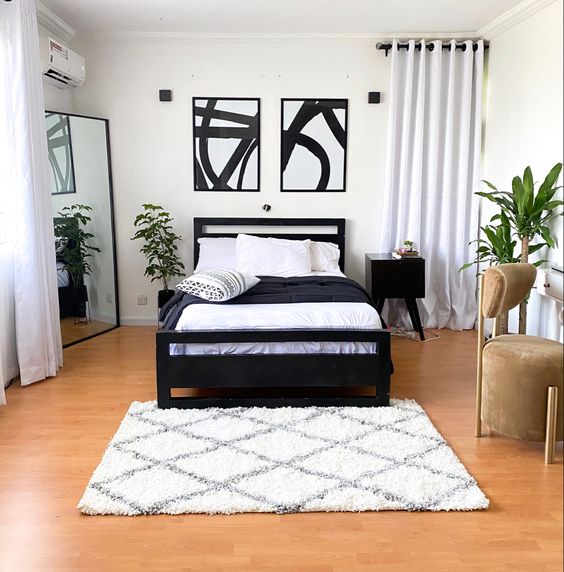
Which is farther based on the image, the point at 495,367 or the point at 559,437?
the point at 495,367

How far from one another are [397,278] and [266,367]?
201 centimetres

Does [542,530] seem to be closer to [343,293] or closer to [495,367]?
[495,367]

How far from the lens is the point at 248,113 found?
554cm

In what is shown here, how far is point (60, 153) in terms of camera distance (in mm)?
4863

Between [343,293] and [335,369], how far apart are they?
0.73 m

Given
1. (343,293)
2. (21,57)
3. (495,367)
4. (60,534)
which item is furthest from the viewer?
(343,293)

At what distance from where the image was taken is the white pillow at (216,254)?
523 centimetres

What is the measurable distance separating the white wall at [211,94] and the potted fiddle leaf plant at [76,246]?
1.81 ft

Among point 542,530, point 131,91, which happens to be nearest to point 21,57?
point 131,91

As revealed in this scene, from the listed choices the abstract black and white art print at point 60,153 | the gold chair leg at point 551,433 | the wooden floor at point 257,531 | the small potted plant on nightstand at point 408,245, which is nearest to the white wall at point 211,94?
the small potted plant on nightstand at point 408,245

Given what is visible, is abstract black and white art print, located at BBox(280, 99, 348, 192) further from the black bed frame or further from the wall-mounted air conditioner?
the black bed frame

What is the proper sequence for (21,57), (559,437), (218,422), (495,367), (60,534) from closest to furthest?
(559,437) < (60,534) < (495,367) < (218,422) < (21,57)

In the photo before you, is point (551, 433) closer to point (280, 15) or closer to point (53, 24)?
point (280, 15)

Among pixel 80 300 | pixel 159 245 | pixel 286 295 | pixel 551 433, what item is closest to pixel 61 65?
pixel 159 245
